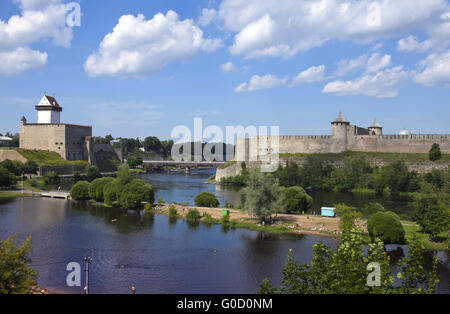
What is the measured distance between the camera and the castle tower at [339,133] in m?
59.5

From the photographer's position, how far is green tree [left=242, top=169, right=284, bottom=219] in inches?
1043

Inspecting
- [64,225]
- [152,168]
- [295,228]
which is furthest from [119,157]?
[295,228]

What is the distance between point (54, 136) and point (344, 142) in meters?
49.4

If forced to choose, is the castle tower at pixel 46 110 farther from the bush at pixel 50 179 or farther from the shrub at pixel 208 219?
the shrub at pixel 208 219

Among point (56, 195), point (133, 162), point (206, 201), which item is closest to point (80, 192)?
point (56, 195)

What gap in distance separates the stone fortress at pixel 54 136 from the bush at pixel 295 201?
165ft

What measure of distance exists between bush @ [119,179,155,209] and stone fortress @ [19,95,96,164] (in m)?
40.4

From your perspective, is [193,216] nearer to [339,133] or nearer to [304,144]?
[304,144]

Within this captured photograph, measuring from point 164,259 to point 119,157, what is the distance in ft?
226

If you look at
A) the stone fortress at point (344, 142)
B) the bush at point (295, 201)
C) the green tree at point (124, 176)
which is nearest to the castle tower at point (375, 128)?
the stone fortress at point (344, 142)

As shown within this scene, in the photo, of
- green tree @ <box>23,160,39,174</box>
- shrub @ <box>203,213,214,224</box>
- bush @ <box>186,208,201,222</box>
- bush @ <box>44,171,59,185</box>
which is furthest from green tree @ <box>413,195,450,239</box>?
green tree @ <box>23,160,39,174</box>

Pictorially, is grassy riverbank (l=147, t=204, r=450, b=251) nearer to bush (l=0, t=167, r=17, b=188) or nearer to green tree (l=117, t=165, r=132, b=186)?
green tree (l=117, t=165, r=132, b=186)
